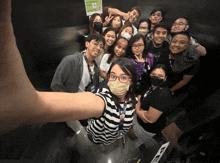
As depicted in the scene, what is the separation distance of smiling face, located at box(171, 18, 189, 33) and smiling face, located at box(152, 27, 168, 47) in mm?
68

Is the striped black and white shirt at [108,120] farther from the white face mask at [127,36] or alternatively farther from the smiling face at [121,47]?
the white face mask at [127,36]

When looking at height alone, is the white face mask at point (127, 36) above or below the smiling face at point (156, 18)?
below

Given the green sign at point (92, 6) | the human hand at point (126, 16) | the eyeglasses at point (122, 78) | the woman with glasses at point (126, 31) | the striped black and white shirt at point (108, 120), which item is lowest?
the striped black and white shirt at point (108, 120)

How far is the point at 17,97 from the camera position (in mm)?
280

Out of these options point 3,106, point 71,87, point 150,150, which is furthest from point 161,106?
point 3,106

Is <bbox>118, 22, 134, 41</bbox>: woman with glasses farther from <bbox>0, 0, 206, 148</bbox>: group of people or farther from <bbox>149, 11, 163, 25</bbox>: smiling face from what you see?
<bbox>149, 11, 163, 25</bbox>: smiling face

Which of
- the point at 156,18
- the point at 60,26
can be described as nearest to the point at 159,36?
the point at 156,18

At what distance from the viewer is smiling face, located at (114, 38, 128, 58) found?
0.87 meters

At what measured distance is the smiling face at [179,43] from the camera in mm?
793

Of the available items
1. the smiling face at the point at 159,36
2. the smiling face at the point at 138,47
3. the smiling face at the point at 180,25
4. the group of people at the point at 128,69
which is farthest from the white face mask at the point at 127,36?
the smiling face at the point at 180,25

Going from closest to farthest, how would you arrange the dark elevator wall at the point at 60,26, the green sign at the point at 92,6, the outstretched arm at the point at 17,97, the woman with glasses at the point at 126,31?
the outstretched arm at the point at 17,97 → the dark elevator wall at the point at 60,26 → the green sign at the point at 92,6 → the woman with glasses at the point at 126,31

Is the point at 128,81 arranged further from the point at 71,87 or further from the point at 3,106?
the point at 3,106

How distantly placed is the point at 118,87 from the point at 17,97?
0.46 meters

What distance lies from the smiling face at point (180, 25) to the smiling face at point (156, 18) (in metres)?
0.13
